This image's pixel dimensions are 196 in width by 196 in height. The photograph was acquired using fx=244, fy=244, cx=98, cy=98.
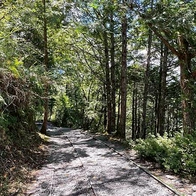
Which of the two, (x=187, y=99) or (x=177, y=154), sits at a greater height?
(x=187, y=99)

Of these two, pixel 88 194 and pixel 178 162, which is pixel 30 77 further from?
pixel 178 162

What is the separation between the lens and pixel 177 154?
616 centimetres

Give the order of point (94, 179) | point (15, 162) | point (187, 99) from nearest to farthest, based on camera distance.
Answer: point (94, 179) → point (15, 162) → point (187, 99)

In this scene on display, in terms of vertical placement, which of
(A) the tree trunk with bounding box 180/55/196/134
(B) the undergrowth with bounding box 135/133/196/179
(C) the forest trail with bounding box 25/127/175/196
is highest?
(A) the tree trunk with bounding box 180/55/196/134

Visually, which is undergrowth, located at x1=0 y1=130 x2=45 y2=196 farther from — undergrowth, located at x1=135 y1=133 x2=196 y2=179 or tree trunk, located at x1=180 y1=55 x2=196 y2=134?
tree trunk, located at x1=180 y1=55 x2=196 y2=134

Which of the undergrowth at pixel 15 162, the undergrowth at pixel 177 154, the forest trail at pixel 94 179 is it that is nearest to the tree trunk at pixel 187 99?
the undergrowth at pixel 177 154

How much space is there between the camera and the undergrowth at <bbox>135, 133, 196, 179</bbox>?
580 cm

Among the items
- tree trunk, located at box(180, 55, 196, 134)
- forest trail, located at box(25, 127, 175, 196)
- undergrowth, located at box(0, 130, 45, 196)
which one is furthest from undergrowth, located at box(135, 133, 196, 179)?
undergrowth, located at box(0, 130, 45, 196)

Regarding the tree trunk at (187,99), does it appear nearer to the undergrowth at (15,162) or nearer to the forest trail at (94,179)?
the forest trail at (94,179)

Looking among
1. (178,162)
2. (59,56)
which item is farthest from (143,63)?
(178,162)

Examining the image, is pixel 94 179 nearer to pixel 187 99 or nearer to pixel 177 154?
pixel 177 154

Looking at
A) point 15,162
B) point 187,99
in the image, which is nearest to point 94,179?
point 15,162

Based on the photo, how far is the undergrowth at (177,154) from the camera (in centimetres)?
580

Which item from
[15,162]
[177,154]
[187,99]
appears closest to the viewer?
[177,154]
